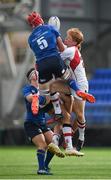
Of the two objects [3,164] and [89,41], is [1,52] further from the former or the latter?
[3,164]

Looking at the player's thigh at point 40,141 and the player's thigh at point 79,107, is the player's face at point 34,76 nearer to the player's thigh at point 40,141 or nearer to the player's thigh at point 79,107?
the player's thigh at point 40,141

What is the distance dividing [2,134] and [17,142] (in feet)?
1.58

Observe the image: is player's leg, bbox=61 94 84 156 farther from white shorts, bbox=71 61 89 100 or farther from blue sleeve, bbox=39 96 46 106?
blue sleeve, bbox=39 96 46 106

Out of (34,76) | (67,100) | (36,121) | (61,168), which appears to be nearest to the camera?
(34,76)

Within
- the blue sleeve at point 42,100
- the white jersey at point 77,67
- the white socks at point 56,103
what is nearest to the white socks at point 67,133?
the white socks at point 56,103

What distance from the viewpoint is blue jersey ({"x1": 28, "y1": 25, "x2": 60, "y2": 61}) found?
45.0ft

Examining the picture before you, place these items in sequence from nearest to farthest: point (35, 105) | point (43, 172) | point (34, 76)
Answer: point (35, 105), point (43, 172), point (34, 76)

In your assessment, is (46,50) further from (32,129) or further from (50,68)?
(32,129)

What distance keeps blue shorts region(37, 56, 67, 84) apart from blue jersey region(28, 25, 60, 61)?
74mm

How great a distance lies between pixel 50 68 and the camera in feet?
45.2

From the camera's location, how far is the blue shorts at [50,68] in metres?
13.8

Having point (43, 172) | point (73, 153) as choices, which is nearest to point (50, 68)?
point (73, 153)

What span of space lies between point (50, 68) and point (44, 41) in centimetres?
41

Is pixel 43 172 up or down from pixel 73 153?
down
